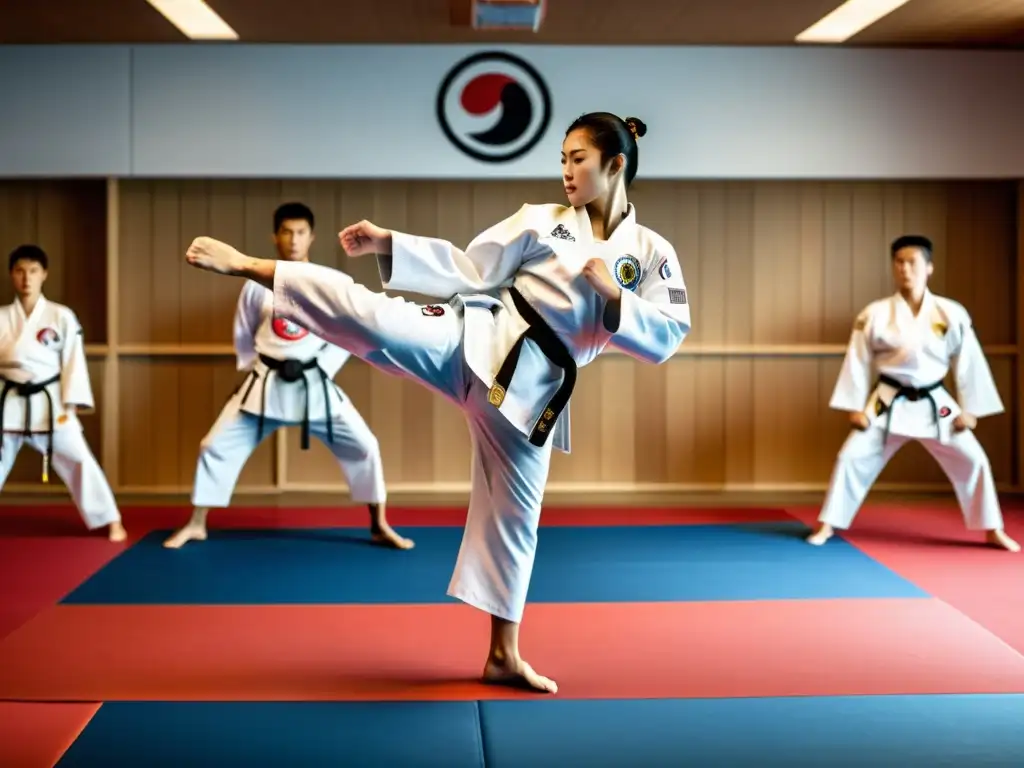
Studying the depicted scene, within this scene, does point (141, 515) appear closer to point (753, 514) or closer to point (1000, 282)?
point (753, 514)

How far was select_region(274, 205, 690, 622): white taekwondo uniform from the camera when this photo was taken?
8.01 feet

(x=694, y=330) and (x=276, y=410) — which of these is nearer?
(x=276, y=410)

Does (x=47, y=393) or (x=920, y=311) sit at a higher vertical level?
(x=920, y=311)

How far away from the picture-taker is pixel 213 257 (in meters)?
2.20

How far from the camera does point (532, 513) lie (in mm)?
2729

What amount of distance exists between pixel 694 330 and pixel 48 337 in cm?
330

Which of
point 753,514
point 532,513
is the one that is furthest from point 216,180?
point 532,513

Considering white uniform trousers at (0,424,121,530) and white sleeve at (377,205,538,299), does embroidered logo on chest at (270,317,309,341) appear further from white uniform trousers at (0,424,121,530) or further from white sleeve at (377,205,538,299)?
white sleeve at (377,205,538,299)

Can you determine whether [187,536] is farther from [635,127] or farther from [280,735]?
[635,127]

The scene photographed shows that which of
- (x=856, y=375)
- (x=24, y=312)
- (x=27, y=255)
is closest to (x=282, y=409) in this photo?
(x=24, y=312)

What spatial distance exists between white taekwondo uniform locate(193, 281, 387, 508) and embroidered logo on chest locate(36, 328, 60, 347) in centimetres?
81

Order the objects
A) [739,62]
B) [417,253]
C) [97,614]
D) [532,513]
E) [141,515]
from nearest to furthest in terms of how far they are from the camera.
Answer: [417,253]
[532,513]
[97,614]
[141,515]
[739,62]

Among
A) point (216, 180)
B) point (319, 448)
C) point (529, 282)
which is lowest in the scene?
point (319, 448)

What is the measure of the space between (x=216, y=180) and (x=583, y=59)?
2.09 meters
